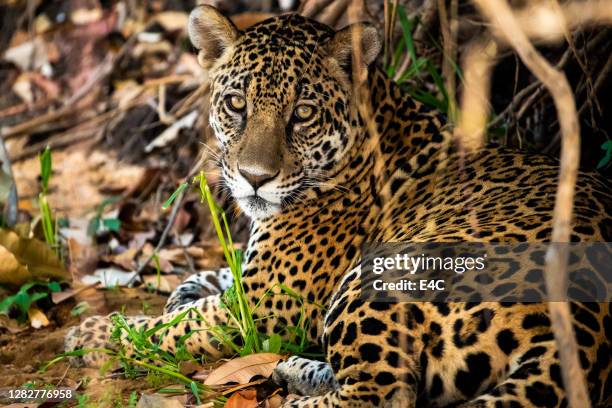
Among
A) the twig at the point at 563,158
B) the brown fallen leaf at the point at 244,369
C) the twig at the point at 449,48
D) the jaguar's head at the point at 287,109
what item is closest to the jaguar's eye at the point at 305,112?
the jaguar's head at the point at 287,109

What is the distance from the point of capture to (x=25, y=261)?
6688 mm

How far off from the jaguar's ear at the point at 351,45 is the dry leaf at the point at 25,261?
2673mm

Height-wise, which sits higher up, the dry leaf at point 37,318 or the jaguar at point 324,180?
the jaguar at point 324,180

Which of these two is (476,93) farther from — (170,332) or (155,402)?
(155,402)

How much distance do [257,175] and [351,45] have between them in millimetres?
962

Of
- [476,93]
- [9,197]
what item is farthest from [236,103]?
[9,197]

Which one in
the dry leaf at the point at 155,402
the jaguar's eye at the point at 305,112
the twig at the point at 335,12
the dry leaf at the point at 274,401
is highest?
the twig at the point at 335,12

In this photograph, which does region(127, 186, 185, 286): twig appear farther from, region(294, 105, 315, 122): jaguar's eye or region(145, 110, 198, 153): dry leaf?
region(294, 105, 315, 122): jaguar's eye

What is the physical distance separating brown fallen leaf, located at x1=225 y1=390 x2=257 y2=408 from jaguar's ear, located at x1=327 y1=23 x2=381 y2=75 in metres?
2.03

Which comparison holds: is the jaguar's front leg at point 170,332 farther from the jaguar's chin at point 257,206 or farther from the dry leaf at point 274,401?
the dry leaf at point 274,401

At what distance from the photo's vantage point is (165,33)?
11.5 meters

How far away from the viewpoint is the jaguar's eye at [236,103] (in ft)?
18.0

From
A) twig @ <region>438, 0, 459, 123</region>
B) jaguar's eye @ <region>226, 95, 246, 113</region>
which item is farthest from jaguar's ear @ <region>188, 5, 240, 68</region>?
twig @ <region>438, 0, 459, 123</region>

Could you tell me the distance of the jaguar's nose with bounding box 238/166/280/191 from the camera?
203 inches
